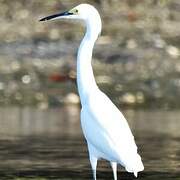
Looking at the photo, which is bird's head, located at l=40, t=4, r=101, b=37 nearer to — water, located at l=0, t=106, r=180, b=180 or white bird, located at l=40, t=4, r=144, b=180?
white bird, located at l=40, t=4, r=144, b=180

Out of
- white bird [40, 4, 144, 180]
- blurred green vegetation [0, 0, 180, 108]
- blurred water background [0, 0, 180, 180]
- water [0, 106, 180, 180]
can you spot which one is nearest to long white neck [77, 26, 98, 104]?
white bird [40, 4, 144, 180]

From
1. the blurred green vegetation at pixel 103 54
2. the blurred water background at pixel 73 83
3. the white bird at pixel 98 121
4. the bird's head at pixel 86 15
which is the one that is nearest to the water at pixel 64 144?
the blurred water background at pixel 73 83

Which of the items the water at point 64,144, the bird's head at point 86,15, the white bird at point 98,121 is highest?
the bird's head at point 86,15

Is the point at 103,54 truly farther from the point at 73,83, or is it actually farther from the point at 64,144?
the point at 64,144

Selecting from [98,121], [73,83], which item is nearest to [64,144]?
[98,121]

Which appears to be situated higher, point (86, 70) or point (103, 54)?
point (86, 70)

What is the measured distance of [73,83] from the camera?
27359mm

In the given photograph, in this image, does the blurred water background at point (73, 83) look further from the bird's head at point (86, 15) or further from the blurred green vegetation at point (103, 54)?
the bird's head at point (86, 15)

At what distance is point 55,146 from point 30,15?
42.2ft

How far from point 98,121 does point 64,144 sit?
5.23 m

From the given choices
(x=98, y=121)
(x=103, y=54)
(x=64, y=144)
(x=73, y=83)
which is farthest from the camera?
(x=103, y=54)

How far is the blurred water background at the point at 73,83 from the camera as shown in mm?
17938

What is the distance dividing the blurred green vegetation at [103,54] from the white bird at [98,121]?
11.2m

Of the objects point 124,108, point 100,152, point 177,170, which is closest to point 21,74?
point 124,108
